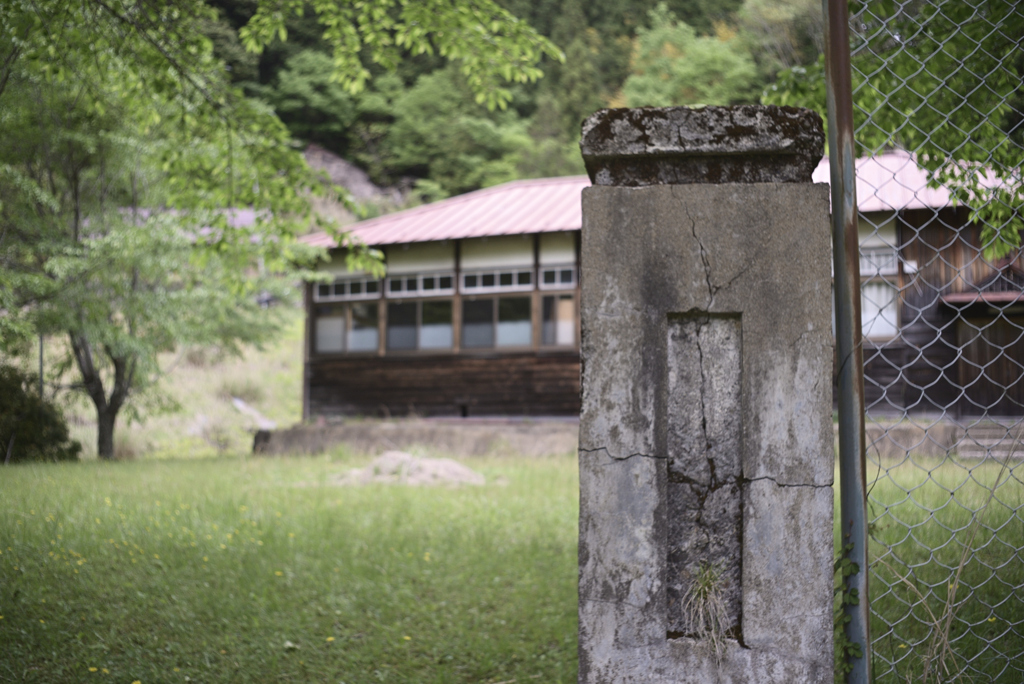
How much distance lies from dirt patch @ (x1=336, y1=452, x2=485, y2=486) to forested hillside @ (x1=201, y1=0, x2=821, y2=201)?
1733cm

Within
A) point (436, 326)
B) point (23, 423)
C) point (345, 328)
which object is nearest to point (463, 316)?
point (436, 326)

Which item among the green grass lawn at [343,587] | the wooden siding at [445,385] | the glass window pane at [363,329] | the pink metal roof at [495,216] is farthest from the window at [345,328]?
the green grass lawn at [343,587]

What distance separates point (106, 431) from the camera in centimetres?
1043

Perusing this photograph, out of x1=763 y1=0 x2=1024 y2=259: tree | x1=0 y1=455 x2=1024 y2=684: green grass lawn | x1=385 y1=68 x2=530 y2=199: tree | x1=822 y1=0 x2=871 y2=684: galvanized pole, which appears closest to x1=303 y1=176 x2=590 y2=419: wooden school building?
x1=0 y1=455 x2=1024 y2=684: green grass lawn

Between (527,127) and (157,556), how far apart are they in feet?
81.3

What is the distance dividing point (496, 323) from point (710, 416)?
1133 centimetres

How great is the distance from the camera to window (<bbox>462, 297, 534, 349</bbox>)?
1295cm

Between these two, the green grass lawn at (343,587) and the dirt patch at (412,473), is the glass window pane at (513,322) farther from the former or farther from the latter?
the green grass lawn at (343,587)

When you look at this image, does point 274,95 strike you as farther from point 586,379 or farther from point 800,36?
point 586,379

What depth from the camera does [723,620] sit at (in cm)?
174

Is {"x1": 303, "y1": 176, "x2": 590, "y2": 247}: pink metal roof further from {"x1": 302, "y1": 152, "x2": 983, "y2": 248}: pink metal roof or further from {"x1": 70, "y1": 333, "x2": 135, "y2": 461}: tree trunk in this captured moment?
{"x1": 70, "y1": 333, "x2": 135, "y2": 461}: tree trunk

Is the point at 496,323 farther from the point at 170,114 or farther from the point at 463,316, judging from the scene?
the point at 170,114

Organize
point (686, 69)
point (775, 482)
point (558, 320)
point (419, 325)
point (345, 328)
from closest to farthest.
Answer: point (775, 482)
point (558, 320)
point (419, 325)
point (345, 328)
point (686, 69)

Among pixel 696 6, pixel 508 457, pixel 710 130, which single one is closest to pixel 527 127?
pixel 696 6
